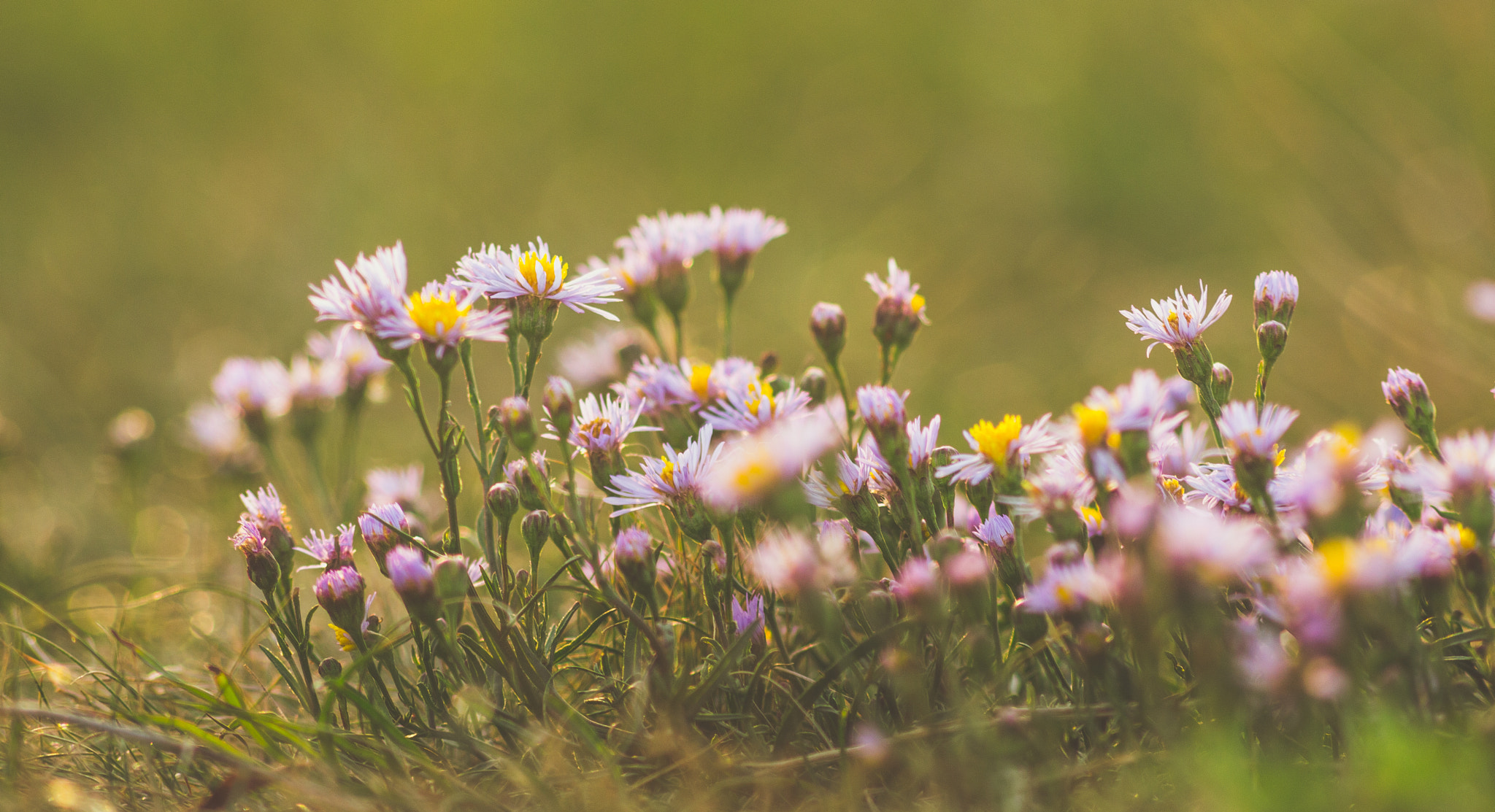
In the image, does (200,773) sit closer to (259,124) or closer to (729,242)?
(729,242)

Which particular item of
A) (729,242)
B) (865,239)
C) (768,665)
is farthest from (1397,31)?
(768,665)

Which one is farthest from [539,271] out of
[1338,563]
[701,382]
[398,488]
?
[1338,563]

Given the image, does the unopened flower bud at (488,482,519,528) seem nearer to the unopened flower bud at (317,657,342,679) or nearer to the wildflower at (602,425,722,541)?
the wildflower at (602,425,722,541)

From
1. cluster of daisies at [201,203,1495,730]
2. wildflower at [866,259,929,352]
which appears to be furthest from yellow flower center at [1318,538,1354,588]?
wildflower at [866,259,929,352]

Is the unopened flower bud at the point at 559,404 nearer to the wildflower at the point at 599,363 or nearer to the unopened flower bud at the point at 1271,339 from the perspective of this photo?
the wildflower at the point at 599,363

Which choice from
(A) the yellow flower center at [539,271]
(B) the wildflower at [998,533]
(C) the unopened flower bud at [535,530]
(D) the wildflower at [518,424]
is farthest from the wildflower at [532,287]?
(B) the wildflower at [998,533]
